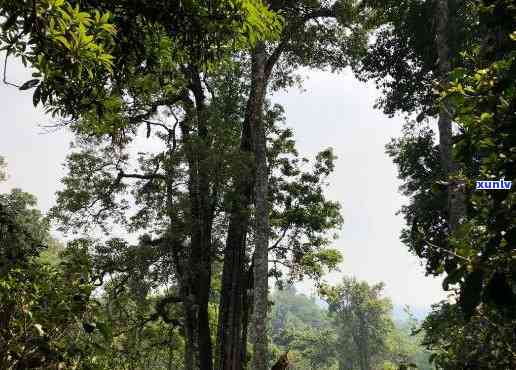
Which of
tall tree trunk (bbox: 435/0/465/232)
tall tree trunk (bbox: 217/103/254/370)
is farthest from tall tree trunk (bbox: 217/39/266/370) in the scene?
tall tree trunk (bbox: 435/0/465/232)

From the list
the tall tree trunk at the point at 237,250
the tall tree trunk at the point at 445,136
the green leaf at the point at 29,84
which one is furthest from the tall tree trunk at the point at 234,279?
the green leaf at the point at 29,84

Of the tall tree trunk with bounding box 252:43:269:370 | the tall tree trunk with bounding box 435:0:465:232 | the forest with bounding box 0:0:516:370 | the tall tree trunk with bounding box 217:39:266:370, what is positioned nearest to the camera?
the forest with bounding box 0:0:516:370

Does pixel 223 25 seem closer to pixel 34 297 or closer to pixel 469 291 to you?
pixel 34 297

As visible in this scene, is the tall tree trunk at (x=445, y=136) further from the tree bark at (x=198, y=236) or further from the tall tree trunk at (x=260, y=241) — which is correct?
the tree bark at (x=198, y=236)

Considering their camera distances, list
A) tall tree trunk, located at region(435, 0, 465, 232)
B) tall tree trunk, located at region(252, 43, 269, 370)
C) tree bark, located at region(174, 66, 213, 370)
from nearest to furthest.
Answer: tall tree trunk, located at region(252, 43, 269, 370)
tall tree trunk, located at region(435, 0, 465, 232)
tree bark, located at region(174, 66, 213, 370)

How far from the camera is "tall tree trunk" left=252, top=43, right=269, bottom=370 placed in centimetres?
1008

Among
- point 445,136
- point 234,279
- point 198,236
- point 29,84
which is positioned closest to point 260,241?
point 234,279

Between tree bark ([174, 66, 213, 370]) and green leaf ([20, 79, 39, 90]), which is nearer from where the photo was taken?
green leaf ([20, 79, 39, 90])

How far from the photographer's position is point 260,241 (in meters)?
10.9

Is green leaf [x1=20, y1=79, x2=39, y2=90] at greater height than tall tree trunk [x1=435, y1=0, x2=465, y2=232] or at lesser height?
lesser

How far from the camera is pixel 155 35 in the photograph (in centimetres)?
541

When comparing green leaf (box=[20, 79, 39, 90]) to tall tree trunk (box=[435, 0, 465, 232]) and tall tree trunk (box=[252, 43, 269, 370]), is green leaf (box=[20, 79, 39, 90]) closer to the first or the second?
tall tree trunk (box=[252, 43, 269, 370])

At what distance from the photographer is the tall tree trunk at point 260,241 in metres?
10.1

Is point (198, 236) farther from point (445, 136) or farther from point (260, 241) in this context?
point (445, 136)
